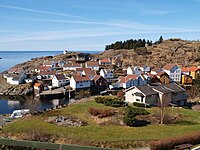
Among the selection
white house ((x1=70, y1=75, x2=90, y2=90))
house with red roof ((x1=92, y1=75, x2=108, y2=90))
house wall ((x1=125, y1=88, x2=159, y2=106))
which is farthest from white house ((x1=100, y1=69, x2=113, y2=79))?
house wall ((x1=125, y1=88, x2=159, y2=106))

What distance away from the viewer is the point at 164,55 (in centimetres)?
8950

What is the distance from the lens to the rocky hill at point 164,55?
8444 centimetres

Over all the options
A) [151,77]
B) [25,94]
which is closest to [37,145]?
[25,94]

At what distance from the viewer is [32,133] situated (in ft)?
69.9

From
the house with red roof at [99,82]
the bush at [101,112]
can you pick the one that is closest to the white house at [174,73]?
the house with red roof at [99,82]

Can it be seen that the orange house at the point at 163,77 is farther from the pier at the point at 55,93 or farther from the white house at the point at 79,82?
the pier at the point at 55,93

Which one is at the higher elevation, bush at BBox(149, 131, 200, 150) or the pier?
bush at BBox(149, 131, 200, 150)

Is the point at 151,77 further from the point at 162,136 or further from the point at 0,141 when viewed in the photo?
the point at 0,141

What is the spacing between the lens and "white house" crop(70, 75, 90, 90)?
5572 cm

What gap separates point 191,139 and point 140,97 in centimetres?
1320

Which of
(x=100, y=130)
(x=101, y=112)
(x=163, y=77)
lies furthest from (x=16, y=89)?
(x=100, y=130)

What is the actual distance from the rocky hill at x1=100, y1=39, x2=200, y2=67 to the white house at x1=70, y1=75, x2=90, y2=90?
2939cm

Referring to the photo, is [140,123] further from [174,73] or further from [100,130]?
[174,73]

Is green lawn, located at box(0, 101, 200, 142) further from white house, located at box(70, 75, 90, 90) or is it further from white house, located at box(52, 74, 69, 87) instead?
white house, located at box(52, 74, 69, 87)
